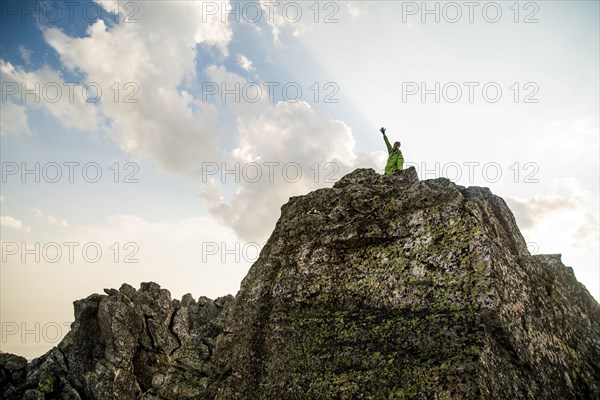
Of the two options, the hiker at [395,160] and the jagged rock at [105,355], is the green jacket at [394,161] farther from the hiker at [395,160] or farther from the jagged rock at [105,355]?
the jagged rock at [105,355]

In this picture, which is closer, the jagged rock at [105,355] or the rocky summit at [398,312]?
the rocky summit at [398,312]

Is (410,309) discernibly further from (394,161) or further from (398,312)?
(394,161)

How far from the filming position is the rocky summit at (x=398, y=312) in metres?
9.59

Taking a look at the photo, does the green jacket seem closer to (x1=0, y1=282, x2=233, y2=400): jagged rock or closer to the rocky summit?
the rocky summit

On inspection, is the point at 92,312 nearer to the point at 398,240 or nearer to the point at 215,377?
the point at 215,377

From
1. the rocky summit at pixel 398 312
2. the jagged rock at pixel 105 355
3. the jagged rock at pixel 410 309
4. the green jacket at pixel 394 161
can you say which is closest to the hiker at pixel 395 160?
the green jacket at pixel 394 161

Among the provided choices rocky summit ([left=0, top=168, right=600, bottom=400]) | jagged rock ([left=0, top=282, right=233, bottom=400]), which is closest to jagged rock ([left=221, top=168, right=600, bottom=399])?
rocky summit ([left=0, top=168, right=600, bottom=400])

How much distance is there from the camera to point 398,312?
11008 mm

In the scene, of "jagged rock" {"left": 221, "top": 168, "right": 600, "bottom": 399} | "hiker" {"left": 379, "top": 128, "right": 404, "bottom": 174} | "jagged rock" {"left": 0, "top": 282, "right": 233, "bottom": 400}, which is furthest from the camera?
"jagged rock" {"left": 0, "top": 282, "right": 233, "bottom": 400}

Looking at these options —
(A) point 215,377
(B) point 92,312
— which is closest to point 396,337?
(A) point 215,377

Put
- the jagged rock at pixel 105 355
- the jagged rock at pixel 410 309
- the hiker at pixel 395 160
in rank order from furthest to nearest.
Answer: the jagged rock at pixel 105 355 → the hiker at pixel 395 160 → the jagged rock at pixel 410 309

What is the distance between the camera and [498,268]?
10492 mm

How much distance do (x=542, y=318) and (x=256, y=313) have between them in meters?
9.55

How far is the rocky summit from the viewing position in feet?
31.5
